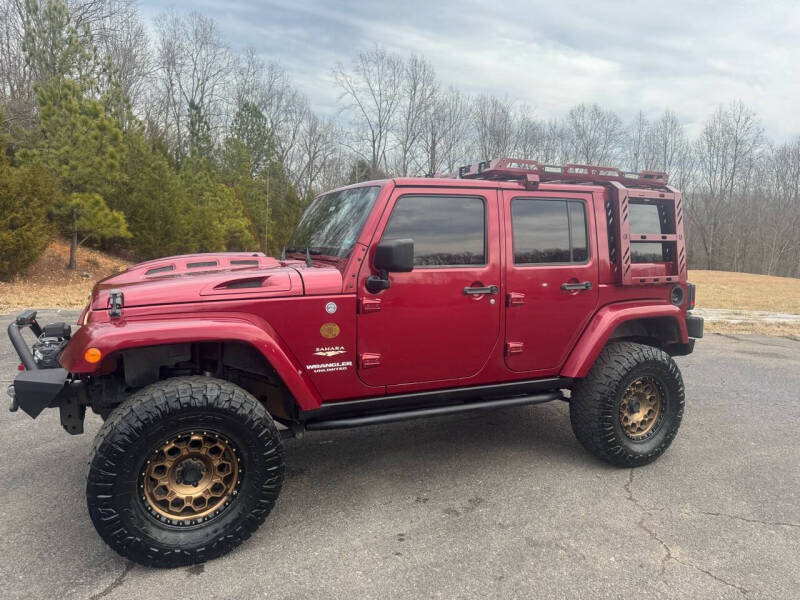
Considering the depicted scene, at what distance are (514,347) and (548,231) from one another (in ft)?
2.80

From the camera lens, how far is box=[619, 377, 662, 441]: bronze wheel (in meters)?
3.92

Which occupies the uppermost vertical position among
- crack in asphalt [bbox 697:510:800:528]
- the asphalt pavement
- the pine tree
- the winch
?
the pine tree

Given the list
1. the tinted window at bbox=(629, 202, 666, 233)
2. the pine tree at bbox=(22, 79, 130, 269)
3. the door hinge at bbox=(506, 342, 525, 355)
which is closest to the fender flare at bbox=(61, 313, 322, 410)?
the door hinge at bbox=(506, 342, 525, 355)

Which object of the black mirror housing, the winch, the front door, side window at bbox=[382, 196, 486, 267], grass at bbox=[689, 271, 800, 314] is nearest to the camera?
the black mirror housing

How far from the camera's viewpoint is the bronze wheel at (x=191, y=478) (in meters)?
2.68

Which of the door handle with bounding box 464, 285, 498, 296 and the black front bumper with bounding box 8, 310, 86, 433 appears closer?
the black front bumper with bounding box 8, 310, 86, 433

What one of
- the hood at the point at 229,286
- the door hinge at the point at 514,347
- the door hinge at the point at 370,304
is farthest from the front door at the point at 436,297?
the hood at the point at 229,286

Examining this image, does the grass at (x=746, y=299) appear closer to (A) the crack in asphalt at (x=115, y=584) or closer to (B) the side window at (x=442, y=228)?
(B) the side window at (x=442, y=228)

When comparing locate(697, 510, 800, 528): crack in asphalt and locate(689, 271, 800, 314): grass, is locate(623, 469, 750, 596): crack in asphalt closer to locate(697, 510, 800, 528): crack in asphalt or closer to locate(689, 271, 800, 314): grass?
locate(697, 510, 800, 528): crack in asphalt

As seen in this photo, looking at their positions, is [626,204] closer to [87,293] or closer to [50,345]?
[50,345]

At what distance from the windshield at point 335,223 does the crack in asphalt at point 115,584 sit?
1978 millimetres

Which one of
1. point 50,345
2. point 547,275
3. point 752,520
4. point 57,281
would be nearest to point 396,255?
point 547,275

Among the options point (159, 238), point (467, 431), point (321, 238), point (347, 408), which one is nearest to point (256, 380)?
point (347, 408)

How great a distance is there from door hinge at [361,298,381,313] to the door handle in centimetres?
60
